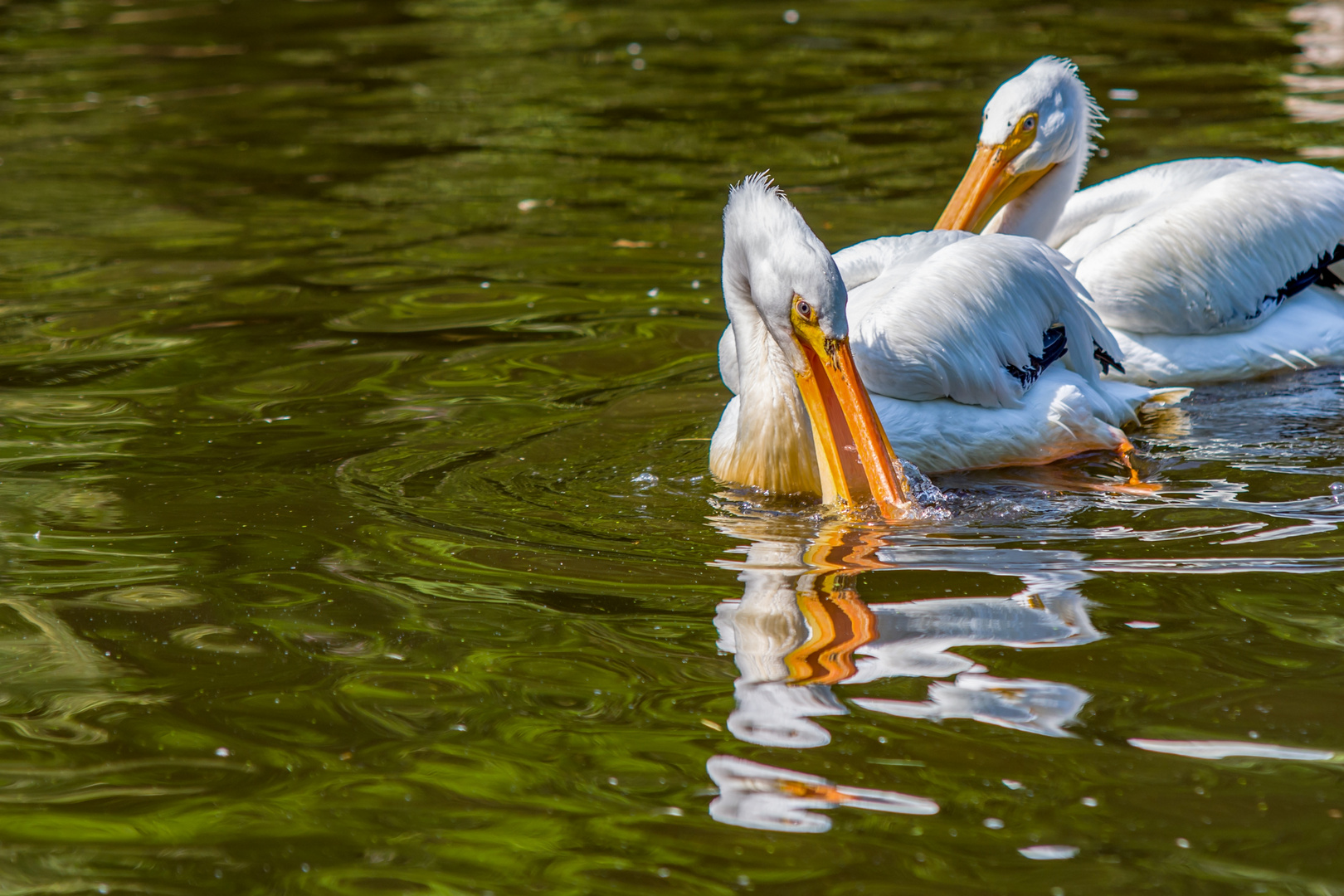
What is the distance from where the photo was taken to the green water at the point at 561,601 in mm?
2441

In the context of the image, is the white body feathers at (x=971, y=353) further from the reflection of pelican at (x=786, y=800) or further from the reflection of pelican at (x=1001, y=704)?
the reflection of pelican at (x=786, y=800)

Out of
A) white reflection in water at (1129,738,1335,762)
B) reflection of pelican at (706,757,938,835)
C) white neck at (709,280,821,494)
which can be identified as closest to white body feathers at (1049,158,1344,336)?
white neck at (709,280,821,494)

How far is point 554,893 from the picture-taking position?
2326 millimetres

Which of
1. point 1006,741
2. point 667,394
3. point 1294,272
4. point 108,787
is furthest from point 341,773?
point 1294,272

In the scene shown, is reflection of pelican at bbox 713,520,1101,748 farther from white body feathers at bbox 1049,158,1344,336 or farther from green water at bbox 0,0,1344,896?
white body feathers at bbox 1049,158,1344,336

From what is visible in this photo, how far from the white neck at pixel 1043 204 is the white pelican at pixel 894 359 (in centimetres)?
71

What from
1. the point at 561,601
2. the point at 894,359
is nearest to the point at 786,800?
the point at 561,601

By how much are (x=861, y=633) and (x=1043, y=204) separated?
2690mm

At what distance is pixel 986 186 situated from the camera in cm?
517

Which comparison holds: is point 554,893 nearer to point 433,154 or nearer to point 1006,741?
point 1006,741

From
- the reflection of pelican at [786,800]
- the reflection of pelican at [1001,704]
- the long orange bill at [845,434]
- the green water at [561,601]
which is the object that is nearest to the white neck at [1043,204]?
the green water at [561,601]

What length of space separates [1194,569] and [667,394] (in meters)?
2.17

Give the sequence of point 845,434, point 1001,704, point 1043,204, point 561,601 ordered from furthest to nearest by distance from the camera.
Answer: point 1043,204 → point 845,434 → point 561,601 → point 1001,704

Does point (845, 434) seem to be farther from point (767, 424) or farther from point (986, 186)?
point (986, 186)
